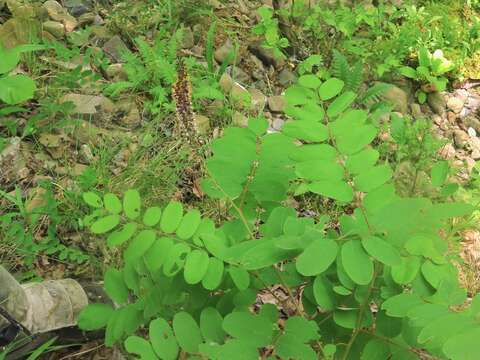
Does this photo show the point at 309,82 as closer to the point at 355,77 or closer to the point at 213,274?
the point at 213,274

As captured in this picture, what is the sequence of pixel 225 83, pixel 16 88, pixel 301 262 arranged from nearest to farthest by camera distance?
pixel 16 88 → pixel 301 262 → pixel 225 83

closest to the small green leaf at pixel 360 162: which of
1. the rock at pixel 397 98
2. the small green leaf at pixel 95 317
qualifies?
the small green leaf at pixel 95 317

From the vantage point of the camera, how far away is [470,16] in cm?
484

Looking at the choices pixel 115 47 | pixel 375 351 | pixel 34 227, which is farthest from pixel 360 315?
pixel 115 47

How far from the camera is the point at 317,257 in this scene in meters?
1.17

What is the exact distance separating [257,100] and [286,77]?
0.45m

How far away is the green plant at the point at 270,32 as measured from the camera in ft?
13.0

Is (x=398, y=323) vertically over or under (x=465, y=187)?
over

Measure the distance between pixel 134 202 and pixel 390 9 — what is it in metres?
3.76

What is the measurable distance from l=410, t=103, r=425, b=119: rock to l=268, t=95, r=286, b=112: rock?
1.13 m

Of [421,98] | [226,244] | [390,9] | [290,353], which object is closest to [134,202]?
[226,244]

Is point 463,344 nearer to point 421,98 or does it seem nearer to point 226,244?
point 226,244

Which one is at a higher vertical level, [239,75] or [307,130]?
[307,130]

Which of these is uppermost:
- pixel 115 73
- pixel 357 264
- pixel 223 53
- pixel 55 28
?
pixel 357 264
